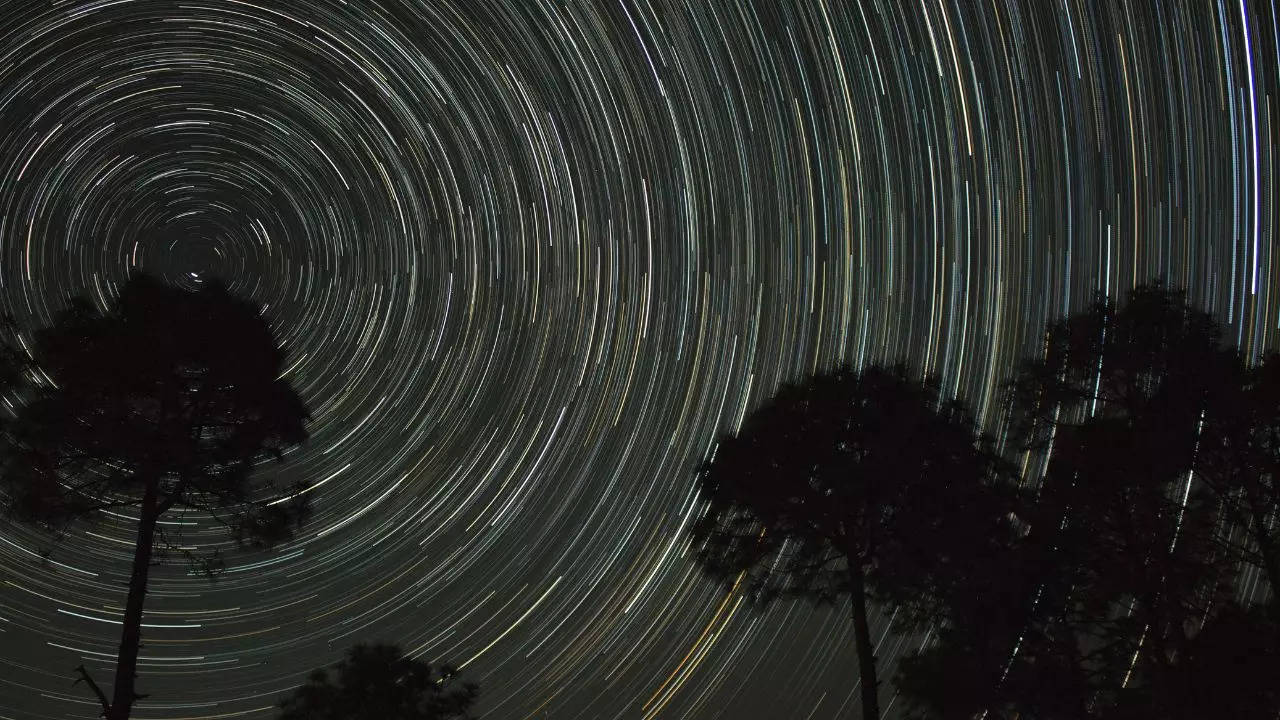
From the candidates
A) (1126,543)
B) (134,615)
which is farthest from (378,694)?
(1126,543)

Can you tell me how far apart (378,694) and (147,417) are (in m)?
7.37

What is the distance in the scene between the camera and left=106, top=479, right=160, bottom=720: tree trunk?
28.4 feet

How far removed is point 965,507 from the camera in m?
12.8

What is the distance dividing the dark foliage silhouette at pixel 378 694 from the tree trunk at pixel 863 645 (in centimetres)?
825

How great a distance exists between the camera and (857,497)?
12.4m

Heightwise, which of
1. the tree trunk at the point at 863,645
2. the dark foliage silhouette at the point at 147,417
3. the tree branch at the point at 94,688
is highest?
the dark foliage silhouette at the point at 147,417

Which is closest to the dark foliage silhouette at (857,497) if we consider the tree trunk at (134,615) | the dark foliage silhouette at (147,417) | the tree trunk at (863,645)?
the tree trunk at (863,645)

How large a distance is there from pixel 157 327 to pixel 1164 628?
13.9 metres

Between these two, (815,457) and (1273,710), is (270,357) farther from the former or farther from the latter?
(1273,710)

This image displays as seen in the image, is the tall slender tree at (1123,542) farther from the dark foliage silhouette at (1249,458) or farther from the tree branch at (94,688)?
the tree branch at (94,688)

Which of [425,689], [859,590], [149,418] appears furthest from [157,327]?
[859,590]

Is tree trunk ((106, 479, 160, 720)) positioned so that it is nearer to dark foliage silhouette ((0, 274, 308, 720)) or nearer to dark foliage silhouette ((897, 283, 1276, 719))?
dark foliage silhouette ((0, 274, 308, 720))

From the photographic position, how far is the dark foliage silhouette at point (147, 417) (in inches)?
386

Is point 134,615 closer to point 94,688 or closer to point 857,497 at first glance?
point 94,688
